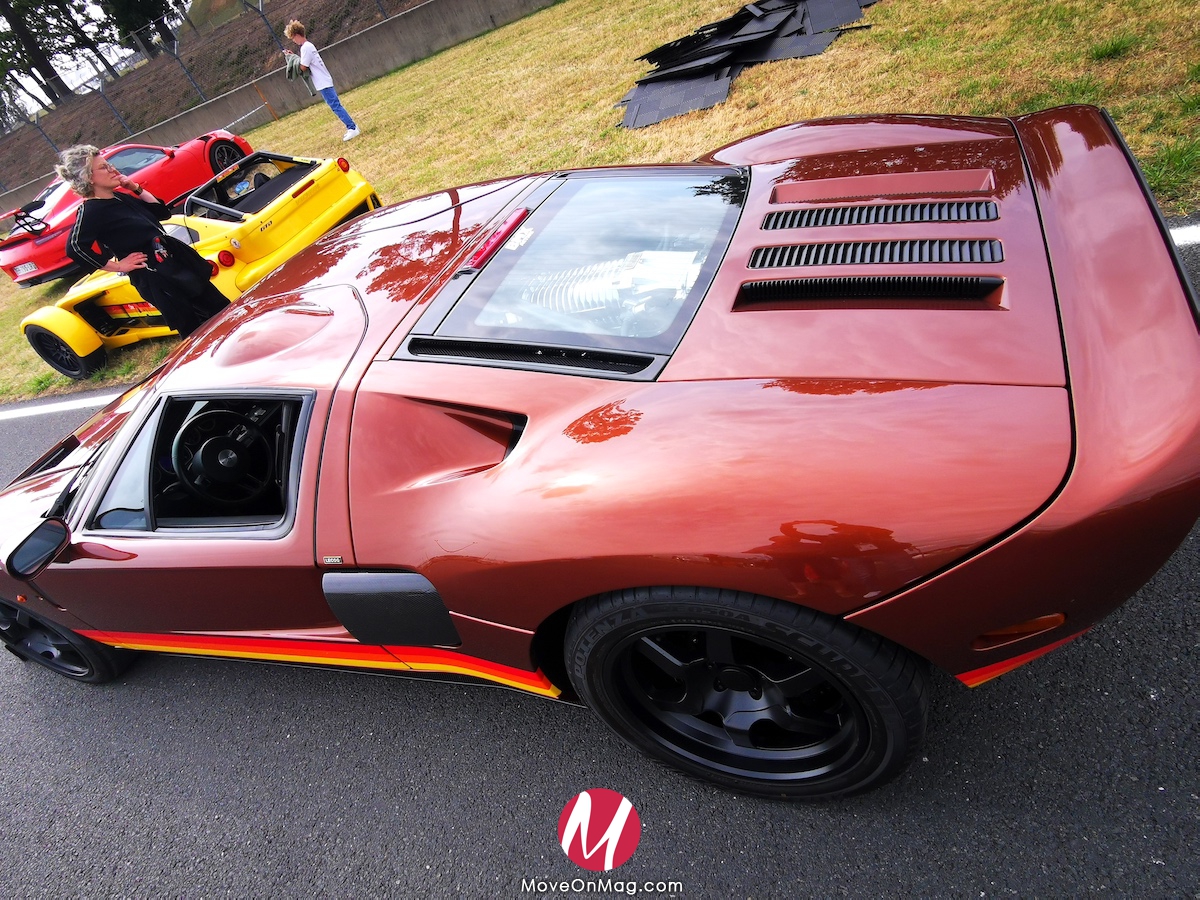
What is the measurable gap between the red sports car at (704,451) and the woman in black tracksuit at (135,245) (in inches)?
104

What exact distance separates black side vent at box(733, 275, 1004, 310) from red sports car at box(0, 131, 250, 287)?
903 centimetres

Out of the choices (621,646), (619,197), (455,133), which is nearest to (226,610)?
(621,646)

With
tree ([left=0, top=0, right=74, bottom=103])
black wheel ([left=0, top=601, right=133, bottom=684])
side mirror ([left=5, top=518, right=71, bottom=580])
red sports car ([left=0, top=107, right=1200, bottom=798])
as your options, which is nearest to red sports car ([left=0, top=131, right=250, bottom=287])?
black wheel ([left=0, top=601, right=133, bottom=684])

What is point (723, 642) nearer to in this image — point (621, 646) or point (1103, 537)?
point (621, 646)

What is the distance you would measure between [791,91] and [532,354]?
4.94 m

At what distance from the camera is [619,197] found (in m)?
2.32

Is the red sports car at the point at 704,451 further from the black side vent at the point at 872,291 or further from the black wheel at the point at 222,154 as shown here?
the black wheel at the point at 222,154

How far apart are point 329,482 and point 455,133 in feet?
26.5

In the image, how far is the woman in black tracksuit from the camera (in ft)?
13.7

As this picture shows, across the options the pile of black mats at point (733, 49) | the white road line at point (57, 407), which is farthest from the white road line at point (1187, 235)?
the white road line at point (57, 407)

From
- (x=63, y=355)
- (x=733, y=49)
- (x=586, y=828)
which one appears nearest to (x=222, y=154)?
(x=63, y=355)

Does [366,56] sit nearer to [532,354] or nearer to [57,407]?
[57,407]

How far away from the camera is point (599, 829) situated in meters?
1.82

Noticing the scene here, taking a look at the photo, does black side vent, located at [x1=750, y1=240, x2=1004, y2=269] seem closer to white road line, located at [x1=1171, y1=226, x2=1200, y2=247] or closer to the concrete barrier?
white road line, located at [x1=1171, y1=226, x2=1200, y2=247]
